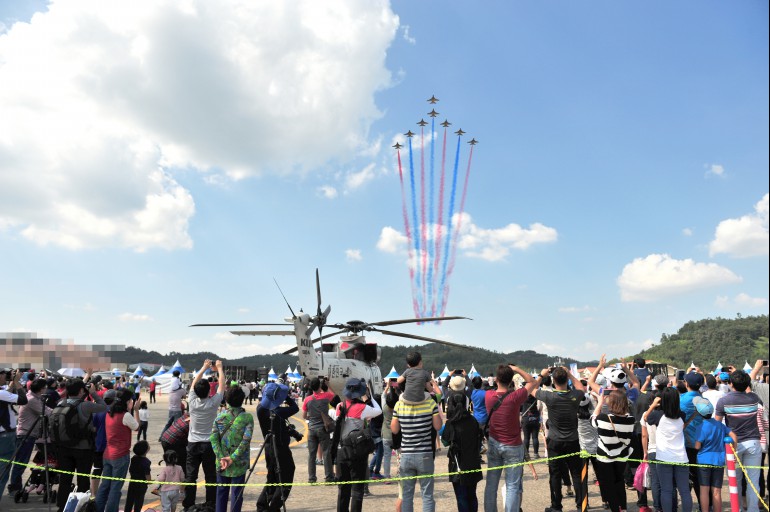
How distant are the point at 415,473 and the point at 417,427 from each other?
551mm

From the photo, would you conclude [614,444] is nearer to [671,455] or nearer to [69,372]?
[671,455]

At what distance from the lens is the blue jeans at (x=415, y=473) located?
5660 mm

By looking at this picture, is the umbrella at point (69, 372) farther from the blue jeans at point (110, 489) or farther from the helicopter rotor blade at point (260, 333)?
the blue jeans at point (110, 489)

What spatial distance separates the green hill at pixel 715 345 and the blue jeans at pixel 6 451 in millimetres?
96322

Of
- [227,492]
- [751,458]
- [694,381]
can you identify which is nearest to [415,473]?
[227,492]

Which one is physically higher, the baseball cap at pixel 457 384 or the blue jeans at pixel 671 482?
the baseball cap at pixel 457 384

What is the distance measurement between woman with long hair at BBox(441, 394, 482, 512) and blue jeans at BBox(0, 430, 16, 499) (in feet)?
21.8

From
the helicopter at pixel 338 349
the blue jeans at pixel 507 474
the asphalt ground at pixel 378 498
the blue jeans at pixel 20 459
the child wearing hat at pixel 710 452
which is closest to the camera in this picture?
the blue jeans at pixel 507 474

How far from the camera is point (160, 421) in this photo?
21.9 metres

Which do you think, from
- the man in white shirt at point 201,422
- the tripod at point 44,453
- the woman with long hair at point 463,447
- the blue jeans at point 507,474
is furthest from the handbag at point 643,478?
the tripod at point 44,453

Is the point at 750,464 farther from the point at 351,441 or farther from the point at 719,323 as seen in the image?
the point at 719,323

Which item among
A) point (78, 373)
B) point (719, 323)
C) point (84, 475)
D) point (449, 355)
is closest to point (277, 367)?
point (449, 355)

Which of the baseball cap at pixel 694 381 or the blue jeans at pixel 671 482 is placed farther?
the baseball cap at pixel 694 381

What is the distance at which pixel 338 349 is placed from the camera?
19406mm
